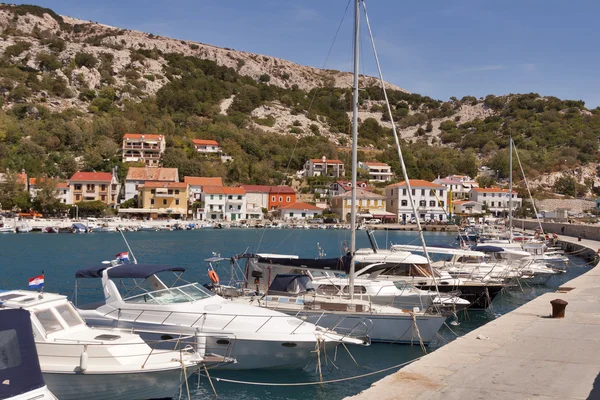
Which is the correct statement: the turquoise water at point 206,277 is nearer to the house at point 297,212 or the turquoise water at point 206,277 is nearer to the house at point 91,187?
the house at point 297,212

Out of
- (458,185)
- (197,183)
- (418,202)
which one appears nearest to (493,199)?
(458,185)

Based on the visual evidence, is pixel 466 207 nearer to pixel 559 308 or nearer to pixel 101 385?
pixel 559 308

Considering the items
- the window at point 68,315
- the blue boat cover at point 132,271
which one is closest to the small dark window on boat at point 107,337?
the window at point 68,315

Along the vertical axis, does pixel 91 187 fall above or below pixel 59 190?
above

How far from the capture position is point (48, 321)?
11492 millimetres

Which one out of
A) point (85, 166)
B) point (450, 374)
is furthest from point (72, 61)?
point (450, 374)

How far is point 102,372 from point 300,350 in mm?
5137

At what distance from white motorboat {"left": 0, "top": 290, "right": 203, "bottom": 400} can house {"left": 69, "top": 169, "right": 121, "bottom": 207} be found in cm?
8223

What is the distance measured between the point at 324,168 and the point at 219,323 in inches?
3920

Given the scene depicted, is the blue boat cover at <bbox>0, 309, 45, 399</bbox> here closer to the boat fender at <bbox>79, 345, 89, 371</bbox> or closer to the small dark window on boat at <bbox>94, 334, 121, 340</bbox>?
the boat fender at <bbox>79, 345, 89, 371</bbox>

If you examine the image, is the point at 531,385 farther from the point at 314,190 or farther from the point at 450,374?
the point at 314,190

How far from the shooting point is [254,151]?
118875 mm

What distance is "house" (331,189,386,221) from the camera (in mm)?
94188

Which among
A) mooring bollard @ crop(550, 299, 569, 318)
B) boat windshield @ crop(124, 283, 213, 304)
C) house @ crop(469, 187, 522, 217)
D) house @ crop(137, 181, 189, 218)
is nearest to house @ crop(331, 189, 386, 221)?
house @ crop(469, 187, 522, 217)
